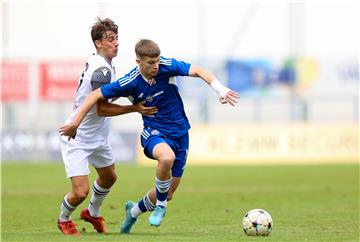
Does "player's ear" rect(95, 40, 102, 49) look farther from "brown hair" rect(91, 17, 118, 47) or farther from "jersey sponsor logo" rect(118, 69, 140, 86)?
"jersey sponsor logo" rect(118, 69, 140, 86)

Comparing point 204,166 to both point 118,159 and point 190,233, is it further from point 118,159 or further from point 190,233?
point 190,233

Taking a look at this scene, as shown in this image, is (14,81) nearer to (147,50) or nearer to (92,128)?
(92,128)

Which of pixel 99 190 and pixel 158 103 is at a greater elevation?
pixel 158 103

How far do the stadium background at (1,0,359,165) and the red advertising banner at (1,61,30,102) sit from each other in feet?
0.11

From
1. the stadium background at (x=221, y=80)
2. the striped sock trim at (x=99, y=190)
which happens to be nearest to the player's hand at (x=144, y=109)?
the striped sock trim at (x=99, y=190)

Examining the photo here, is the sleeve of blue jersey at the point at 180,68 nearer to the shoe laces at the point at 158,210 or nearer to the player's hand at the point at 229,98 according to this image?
the player's hand at the point at 229,98

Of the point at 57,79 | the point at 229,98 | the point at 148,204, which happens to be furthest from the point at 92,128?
the point at 57,79

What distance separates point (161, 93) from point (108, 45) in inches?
39.5

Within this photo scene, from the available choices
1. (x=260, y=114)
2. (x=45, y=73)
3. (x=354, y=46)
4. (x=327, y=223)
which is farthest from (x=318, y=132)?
(x=327, y=223)

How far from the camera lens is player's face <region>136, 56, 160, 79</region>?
11.7m

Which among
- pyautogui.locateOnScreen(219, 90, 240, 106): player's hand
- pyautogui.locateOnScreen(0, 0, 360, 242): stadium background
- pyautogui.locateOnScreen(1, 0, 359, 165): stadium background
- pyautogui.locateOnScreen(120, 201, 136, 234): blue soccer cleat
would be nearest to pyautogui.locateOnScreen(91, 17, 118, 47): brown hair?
pyautogui.locateOnScreen(219, 90, 240, 106): player's hand

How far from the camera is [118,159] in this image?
32.3 metres

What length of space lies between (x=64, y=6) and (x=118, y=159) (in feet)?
26.4

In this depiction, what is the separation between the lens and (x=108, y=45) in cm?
1241
